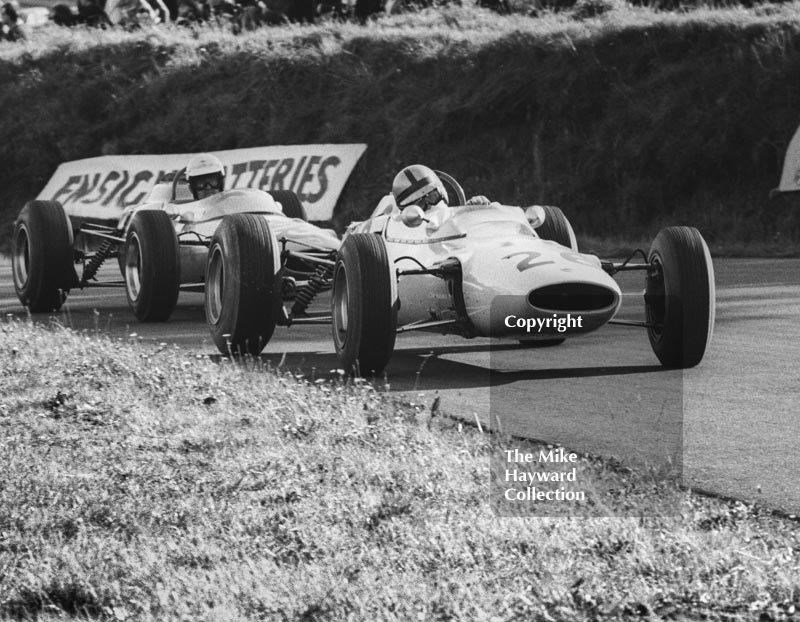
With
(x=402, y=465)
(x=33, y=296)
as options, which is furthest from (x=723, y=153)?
(x=402, y=465)

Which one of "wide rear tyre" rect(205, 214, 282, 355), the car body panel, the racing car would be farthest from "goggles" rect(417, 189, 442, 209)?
"wide rear tyre" rect(205, 214, 282, 355)

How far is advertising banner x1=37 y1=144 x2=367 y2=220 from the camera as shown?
2442cm

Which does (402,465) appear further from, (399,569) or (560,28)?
(560,28)

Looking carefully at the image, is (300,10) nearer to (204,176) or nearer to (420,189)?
(204,176)

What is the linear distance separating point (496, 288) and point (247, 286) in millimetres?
1698

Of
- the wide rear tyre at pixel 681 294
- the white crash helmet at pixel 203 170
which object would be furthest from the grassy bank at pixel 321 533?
the white crash helmet at pixel 203 170

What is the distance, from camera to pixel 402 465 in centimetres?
584

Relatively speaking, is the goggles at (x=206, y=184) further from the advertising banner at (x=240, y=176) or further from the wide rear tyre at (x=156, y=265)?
the advertising banner at (x=240, y=176)

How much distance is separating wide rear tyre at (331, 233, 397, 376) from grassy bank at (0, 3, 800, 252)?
1226cm

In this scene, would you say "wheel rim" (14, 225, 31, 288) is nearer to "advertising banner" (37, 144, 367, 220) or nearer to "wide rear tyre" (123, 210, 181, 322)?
"wide rear tyre" (123, 210, 181, 322)

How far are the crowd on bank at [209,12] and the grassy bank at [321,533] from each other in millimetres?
22738

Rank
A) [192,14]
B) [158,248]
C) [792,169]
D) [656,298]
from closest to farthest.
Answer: [656,298] < [158,248] < [792,169] < [192,14]

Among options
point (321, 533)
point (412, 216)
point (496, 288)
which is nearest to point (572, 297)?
point (496, 288)

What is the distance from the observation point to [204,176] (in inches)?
541
